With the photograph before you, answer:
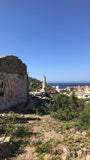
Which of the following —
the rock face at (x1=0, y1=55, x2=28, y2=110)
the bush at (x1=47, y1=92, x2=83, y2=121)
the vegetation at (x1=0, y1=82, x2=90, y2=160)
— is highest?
the rock face at (x1=0, y1=55, x2=28, y2=110)

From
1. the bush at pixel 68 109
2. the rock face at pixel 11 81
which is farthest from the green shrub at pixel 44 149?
the rock face at pixel 11 81

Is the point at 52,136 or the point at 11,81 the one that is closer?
the point at 52,136

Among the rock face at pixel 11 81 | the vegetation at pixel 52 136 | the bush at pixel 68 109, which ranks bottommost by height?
the vegetation at pixel 52 136

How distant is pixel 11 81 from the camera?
42.9 feet

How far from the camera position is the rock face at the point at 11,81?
11953mm

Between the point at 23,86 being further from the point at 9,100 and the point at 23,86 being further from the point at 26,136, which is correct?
the point at 26,136

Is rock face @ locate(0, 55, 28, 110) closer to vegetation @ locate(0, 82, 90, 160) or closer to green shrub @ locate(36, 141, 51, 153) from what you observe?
vegetation @ locate(0, 82, 90, 160)

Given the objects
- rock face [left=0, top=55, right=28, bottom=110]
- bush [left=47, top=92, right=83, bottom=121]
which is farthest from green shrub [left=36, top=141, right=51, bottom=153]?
rock face [left=0, top=55, right=28, bottom=110]

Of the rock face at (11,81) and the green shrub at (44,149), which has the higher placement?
the rock face at (11,81)

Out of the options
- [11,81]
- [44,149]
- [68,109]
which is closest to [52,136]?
[44,149]

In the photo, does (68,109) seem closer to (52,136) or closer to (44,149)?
(52,136)

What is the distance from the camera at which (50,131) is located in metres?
7.70

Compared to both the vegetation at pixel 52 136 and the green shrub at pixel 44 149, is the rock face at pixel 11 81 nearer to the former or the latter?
the vegetation at pixel 52 136

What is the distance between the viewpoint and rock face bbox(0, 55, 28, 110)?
1195cm
